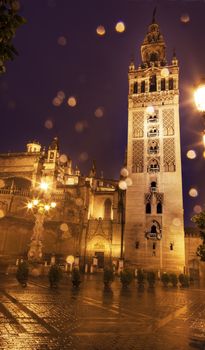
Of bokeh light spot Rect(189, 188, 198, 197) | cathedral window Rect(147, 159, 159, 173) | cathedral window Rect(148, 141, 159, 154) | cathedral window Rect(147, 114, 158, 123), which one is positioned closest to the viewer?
cathedral window Rect(147, 159, 159, 173)

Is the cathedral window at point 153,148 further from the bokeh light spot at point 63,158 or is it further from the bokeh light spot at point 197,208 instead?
the bokeh light spot at point 63,158

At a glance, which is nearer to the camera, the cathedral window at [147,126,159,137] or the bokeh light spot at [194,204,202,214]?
the cathedral window at [147,126,159,137]

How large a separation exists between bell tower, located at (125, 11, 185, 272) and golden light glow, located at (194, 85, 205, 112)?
29.4 m

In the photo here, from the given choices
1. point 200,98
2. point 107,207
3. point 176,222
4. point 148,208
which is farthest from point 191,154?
point 200,98

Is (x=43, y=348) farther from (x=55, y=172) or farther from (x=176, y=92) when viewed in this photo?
(x=55, y=172)

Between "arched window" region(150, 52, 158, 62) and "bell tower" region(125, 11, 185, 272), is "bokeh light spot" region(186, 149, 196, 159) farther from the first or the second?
"arched window" region(150, 52, 158, 62)

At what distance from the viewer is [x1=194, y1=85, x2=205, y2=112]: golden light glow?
21.1 ft

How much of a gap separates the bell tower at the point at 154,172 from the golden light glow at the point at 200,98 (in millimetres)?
29398

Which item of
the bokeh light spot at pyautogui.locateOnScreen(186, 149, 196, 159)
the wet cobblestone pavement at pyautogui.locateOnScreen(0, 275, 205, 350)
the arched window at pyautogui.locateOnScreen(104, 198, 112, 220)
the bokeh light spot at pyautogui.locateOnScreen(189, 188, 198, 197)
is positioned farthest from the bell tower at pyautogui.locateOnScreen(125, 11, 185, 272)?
the wet cobblestone pavement at pyautogui.locateOnScreen(0, 275, 205, 350)

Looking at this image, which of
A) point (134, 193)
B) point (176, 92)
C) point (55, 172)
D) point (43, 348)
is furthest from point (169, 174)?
point (43, 348)

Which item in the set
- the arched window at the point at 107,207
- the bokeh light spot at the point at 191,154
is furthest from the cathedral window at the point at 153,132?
the bokeh light spot at the point at 191,154

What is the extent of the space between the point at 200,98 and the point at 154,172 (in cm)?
3100

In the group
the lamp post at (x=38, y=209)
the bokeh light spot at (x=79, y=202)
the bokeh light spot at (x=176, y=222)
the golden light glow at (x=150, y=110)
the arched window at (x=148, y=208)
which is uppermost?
the golden light glow at (x=150, y=110)

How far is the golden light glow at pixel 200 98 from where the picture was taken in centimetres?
642
